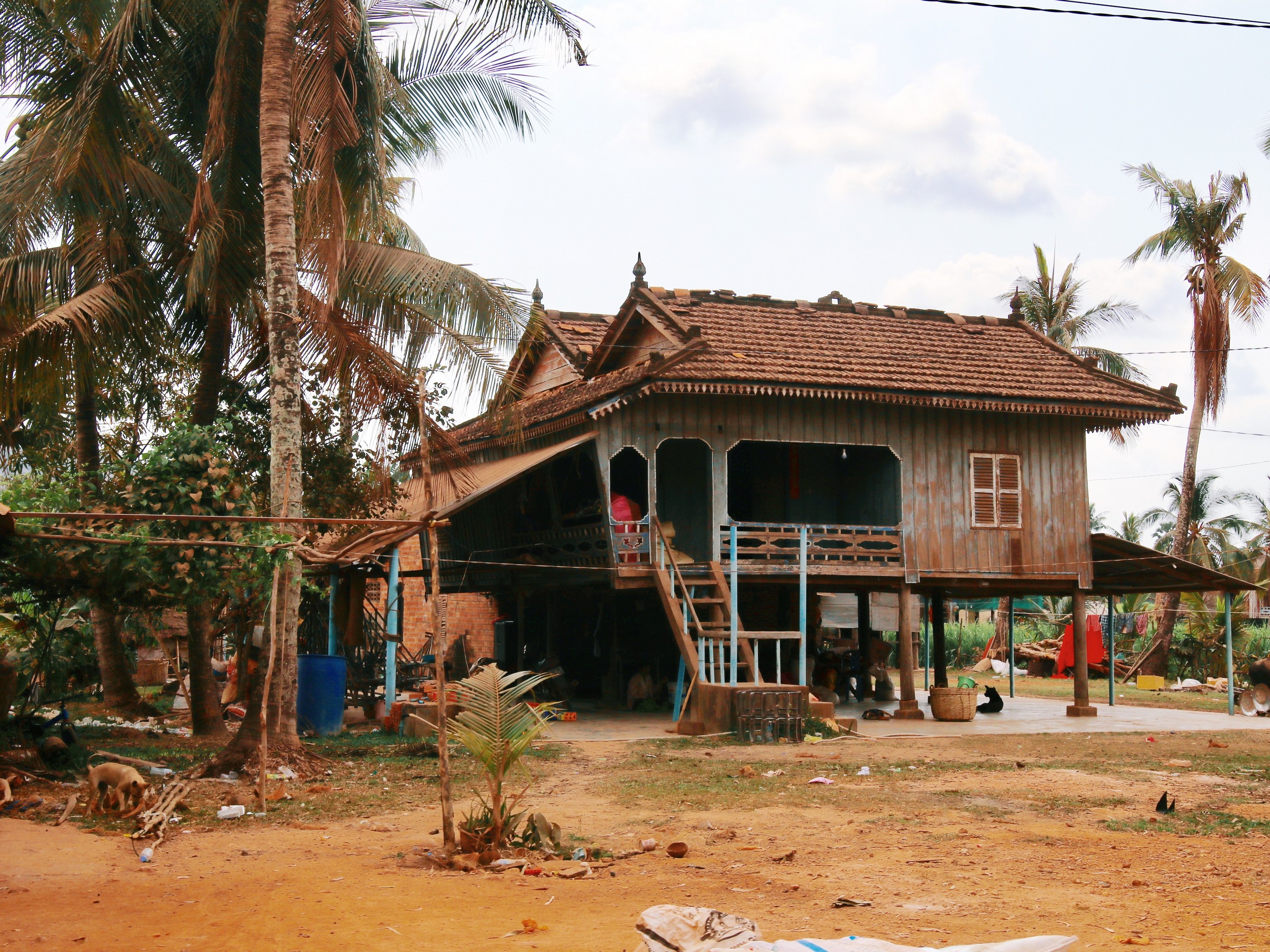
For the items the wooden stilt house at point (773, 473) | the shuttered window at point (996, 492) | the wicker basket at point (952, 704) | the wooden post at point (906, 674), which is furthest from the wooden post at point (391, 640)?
the shuttered window at point (996, 492)

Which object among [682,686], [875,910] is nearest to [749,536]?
[682,686]

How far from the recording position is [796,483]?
64.0 ft

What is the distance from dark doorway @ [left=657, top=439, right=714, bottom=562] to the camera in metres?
18.8

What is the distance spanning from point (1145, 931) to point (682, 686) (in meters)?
10.7

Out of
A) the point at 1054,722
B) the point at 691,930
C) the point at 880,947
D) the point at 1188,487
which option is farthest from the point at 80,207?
the point at 1188,487

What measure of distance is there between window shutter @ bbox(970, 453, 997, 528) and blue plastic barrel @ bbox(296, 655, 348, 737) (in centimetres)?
973

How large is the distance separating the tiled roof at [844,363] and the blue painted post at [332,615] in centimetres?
330

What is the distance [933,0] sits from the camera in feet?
31.8

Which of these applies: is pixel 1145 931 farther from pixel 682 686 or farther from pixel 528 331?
pixel 682 686

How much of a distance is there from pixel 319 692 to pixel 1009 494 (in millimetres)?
10712

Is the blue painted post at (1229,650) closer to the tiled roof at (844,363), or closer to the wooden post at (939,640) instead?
the tiled roof at (844,363)

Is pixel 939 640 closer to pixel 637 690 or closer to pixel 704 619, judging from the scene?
pixel 637 690

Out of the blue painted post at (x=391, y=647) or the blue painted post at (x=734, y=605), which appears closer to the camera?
the blue painted post at (x=734, y=605)

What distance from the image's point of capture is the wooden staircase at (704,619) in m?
14.9
